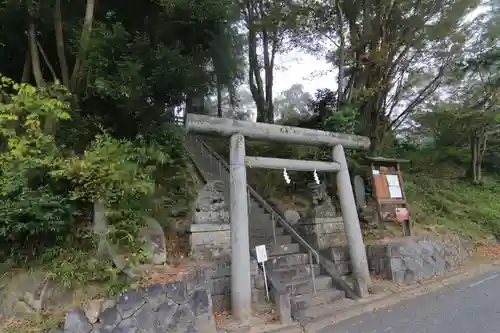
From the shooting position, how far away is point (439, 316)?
5.32 m

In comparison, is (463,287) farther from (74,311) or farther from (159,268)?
(74,311)

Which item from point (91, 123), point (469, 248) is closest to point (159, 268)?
point (91, 123)

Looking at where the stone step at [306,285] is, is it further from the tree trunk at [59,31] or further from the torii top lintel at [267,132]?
the tree trunk at [59,31]

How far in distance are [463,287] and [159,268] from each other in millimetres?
6206

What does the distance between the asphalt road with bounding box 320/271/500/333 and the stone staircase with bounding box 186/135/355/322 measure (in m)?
0.63

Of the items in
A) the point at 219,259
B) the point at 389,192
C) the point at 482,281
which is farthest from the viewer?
the point at 389,192

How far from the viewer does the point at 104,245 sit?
4.74 metres

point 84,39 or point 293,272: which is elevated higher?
point 84,39

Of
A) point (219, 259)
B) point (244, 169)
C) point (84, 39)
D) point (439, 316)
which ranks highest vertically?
point (84, 39)

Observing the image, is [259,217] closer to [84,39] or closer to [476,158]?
[84,39]

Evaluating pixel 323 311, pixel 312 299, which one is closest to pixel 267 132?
pixel 312 299

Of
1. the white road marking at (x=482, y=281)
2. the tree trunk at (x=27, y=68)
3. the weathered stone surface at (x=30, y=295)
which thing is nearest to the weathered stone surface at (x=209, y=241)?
the weathered stone surface at (x=30, y=295)

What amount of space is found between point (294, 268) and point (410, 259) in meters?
3.00

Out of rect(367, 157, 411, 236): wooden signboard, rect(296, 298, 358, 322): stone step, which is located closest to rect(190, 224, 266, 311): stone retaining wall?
rect(296, 298, 358, 322): stone step
